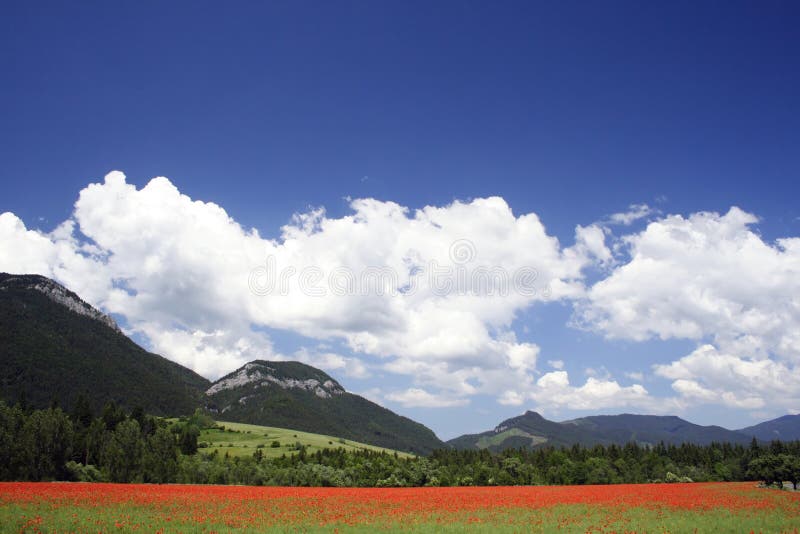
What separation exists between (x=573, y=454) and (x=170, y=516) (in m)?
117

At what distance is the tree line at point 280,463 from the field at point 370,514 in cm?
3512

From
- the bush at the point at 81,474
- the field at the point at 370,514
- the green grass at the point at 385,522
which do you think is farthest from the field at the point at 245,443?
the green grass at the point at 385,522

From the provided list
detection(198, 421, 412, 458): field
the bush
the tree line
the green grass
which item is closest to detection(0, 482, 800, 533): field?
the green grass

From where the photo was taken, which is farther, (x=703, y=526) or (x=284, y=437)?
(x=284, y=437)

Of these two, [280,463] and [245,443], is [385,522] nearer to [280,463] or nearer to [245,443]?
[280,463]

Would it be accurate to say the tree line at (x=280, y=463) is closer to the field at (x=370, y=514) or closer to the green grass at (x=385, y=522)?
the field at (x=370, y=514)

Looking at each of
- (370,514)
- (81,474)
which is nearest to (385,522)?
(370,514)

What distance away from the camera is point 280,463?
10288 centimetres

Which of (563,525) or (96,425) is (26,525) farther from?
(96,425)

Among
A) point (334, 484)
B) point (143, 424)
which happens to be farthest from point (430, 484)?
point (143, 424)

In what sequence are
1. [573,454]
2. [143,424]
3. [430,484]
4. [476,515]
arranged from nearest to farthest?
[476,515]
[430,484]
[143,424]
[573,454]

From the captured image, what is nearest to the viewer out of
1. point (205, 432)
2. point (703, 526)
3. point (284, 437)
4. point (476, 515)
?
point (703, 526)

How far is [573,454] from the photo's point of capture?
405 feet

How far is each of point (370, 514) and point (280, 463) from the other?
80936 mm
